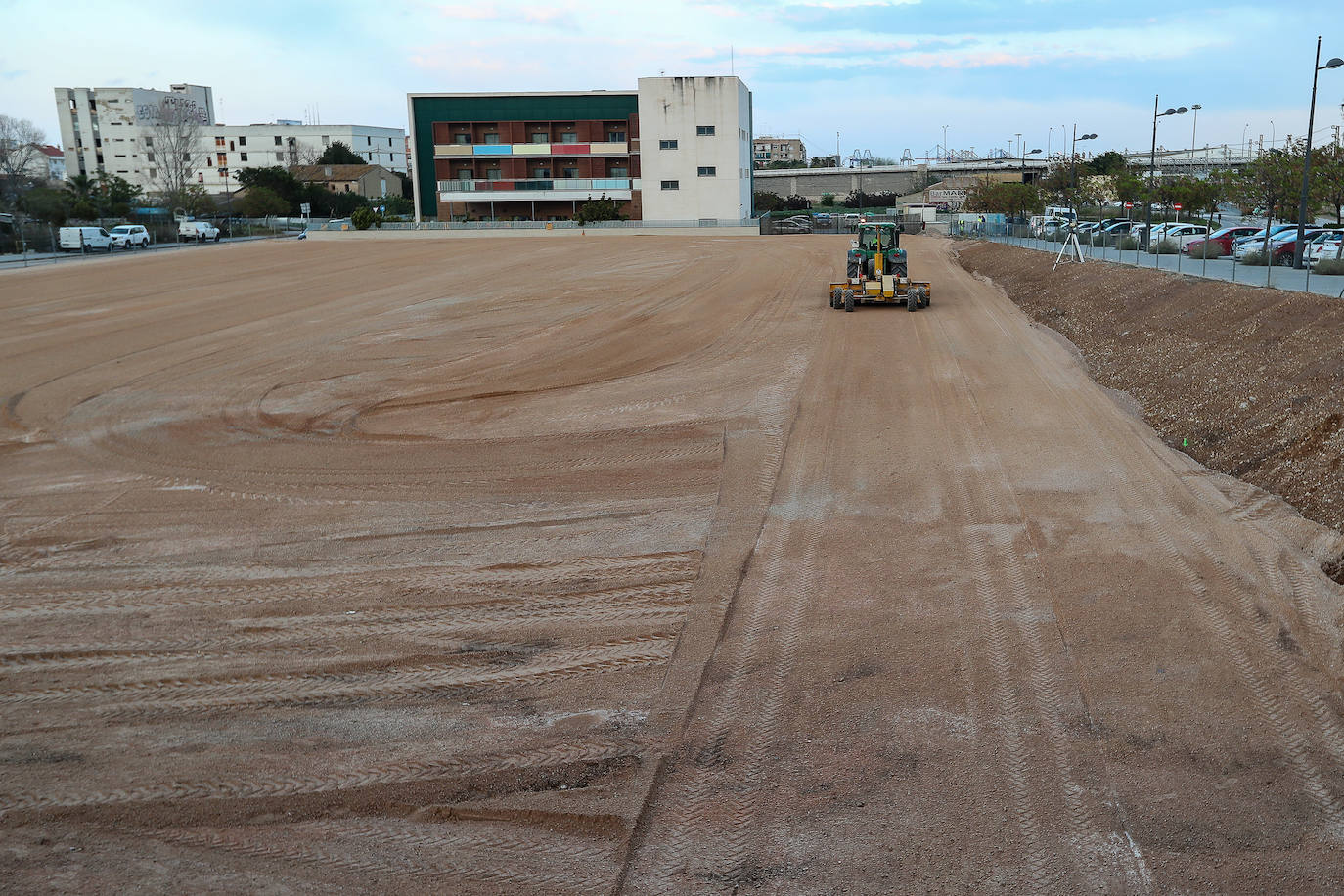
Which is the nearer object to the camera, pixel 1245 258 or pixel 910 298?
pixel 910 298

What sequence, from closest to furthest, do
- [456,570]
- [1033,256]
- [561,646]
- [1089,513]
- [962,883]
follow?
[962,883] < [561,646] < [456,570] < [1089,513] < [1033,256]

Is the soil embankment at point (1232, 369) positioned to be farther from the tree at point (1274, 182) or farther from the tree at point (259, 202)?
the tree at point (259, 202)

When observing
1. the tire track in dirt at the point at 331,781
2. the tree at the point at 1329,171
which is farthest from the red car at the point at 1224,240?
the tire track in dirt at the point at 331,781

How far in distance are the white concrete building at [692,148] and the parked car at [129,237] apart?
37.6 m

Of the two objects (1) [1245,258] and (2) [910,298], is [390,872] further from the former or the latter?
(1) [1245,258]

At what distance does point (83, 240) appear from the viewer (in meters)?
62.2

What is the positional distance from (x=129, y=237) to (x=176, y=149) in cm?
5252

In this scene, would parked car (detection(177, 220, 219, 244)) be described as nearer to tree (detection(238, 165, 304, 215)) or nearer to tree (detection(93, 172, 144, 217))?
tree (detection(93, 172, 144, 217))

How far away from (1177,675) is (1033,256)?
3670 centimetres

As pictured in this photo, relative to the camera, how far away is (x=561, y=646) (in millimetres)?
8891

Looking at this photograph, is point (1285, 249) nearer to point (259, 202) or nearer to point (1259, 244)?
point (1259, 244)

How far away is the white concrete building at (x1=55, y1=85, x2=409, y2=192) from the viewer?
143750 mm

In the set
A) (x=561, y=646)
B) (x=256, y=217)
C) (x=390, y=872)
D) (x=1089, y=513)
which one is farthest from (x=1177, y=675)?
(x=256, y=217)

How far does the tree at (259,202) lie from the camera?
101 m
